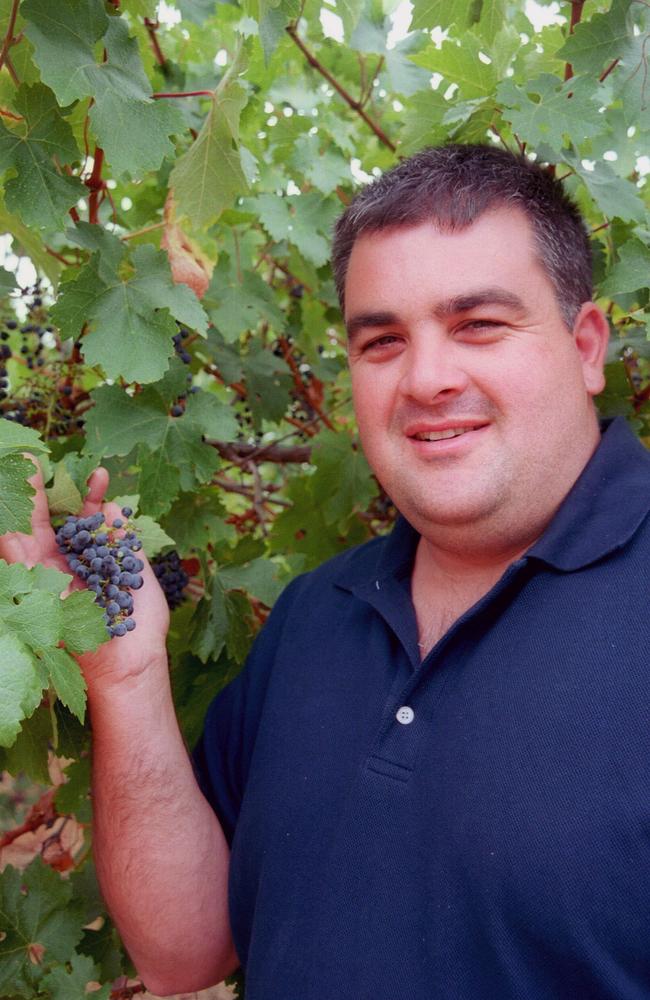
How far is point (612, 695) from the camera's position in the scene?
152 centimetres

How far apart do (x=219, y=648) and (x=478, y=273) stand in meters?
1.04

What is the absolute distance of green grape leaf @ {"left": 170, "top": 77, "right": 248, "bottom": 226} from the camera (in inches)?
71.6

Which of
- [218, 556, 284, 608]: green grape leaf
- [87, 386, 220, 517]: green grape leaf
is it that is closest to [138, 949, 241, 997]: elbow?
[218, 556, 284, 608]: green grape leaf

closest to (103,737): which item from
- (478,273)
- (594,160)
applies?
(478,273)

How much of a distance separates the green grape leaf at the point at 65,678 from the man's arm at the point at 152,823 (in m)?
0.38

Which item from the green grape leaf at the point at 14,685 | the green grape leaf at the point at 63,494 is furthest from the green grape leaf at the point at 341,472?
the green grape leaf at the point at 14,685

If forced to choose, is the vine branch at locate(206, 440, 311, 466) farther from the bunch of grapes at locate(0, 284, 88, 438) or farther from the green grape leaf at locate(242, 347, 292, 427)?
the bunch of grapes at locate(0, 284, 88, 438)

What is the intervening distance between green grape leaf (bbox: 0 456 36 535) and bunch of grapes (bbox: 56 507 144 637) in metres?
0.22

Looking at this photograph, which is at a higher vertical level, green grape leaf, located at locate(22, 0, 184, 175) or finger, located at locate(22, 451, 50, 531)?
green grape leaf, located at locate(22, 0, 184, 175)

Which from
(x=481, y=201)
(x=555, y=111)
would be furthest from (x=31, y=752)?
(x=555, y=111)

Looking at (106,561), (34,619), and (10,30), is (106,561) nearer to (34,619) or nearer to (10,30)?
(34,619)

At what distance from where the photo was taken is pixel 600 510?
5.87ft

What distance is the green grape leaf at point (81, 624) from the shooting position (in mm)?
1479

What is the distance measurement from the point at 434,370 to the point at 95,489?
0.67 metres
